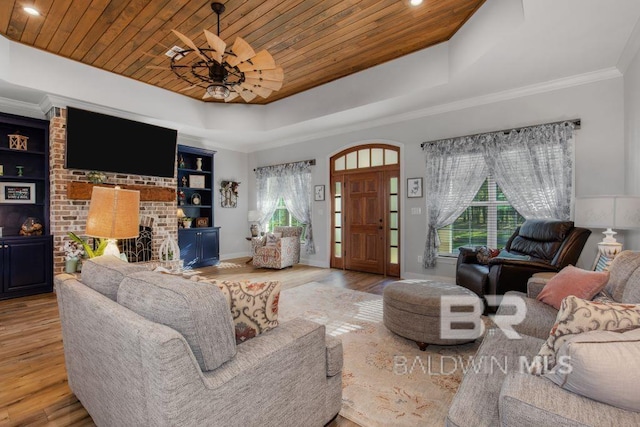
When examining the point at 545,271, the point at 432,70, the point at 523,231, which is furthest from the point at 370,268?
the point at 432,70

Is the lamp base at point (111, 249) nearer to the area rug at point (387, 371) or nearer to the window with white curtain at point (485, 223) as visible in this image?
the area rug at point (387, 371)

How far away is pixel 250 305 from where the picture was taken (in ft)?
4.80

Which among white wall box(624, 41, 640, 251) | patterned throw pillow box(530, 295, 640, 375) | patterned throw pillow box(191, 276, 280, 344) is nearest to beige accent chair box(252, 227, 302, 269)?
patterned throw pillow box(191, 276, 280, 344)

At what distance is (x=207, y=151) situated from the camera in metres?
6.55

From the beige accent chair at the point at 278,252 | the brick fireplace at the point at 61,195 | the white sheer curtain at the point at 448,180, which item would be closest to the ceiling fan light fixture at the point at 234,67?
the brick fireplace at the point at 61,195

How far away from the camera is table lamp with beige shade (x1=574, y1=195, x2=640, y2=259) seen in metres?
2.79

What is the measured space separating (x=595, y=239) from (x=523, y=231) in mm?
841

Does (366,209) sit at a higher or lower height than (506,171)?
lower

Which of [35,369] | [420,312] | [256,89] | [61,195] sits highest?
[256,89]

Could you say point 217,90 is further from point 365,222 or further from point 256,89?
point 365,222

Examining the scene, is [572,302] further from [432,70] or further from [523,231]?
[432,70]

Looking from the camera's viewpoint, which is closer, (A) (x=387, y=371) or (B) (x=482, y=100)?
(A) (x=387, y=371)

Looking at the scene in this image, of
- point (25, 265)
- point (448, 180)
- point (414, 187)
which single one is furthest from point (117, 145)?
point (448, 180)

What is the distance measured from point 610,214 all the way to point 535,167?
4.26ft
